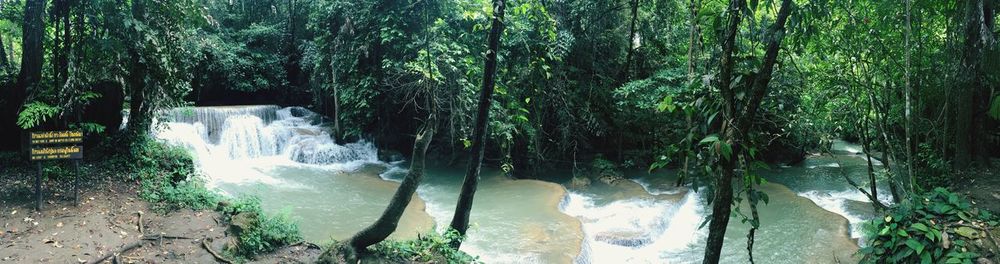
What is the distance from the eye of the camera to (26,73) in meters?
7.80

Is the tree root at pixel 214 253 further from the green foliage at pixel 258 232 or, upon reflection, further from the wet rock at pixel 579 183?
the wet rock at pixel 579 183

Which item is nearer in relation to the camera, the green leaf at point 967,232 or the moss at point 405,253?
the green leaf at point 967,232

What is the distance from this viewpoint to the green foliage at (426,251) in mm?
6199

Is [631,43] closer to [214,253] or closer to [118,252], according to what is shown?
[214,253]

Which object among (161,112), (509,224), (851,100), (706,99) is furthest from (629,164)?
(706,99)

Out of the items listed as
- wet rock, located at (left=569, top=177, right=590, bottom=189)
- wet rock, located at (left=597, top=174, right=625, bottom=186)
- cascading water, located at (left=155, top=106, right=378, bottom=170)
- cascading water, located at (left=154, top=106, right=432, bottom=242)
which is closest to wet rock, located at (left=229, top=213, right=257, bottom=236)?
cascading water, located at (left=154, top=106, right=432, bottom=242)

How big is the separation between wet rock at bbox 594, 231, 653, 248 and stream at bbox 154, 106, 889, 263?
2cm

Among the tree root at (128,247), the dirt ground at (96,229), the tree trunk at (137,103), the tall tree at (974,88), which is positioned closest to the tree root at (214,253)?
the dirt ground at (96,229)

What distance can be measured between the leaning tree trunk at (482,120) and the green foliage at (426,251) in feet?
0.39

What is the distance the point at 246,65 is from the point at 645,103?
1630 cm

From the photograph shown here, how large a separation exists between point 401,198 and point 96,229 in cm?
385

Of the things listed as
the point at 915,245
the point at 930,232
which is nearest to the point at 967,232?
the point at 930,232

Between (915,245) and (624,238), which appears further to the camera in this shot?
(624,238)

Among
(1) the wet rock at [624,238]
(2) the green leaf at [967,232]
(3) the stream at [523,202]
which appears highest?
(2) the green leaf at [967,232]
